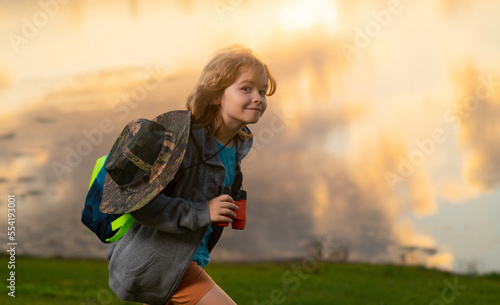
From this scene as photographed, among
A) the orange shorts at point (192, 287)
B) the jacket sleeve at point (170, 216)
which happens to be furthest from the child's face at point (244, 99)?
the orange shorts at point (192, 287)

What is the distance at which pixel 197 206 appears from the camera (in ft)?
10.9

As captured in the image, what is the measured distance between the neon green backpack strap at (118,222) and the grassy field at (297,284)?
4523 mm

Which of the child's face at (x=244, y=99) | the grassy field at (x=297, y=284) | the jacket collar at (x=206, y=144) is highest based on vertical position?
the child's face at (x=244, y=99)

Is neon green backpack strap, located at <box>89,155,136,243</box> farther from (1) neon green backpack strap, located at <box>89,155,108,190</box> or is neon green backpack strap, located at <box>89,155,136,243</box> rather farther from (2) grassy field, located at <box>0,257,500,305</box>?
(2) grassy field, located at <box>0,257,500,305</box>

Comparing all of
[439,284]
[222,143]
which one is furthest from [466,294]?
[222,143]

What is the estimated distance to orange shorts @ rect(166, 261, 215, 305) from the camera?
3412mm

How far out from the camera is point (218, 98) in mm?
3607

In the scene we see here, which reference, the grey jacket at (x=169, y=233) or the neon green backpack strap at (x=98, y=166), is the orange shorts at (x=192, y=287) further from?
the neon green backpack strap at (x=98, y=166)

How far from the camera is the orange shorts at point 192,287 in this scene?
341cm

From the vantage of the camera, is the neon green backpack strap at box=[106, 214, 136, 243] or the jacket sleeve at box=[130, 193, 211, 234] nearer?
the jacket sleeve at box=[130, 193, 211, 234]

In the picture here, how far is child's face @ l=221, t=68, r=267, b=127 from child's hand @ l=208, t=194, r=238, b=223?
0.52 meters

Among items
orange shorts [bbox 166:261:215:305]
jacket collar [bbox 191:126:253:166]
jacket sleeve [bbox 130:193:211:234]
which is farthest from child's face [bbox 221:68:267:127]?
orange shorts [bbox 166:261:215:305]

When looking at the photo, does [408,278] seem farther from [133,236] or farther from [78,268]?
[133,236]

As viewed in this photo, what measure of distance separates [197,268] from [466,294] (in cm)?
705
